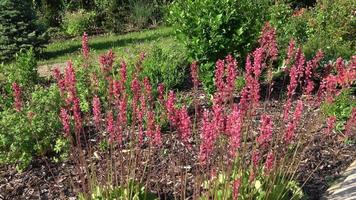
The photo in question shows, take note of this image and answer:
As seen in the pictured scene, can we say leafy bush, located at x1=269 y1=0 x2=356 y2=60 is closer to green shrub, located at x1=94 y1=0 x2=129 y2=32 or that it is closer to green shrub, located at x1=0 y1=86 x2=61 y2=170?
green shrub, located at x1=0 y1=86 x2=61 y2=170

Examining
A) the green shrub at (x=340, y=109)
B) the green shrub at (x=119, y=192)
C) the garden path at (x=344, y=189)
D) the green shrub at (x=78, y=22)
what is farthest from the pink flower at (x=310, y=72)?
the green shrub at (x=78, y=22)

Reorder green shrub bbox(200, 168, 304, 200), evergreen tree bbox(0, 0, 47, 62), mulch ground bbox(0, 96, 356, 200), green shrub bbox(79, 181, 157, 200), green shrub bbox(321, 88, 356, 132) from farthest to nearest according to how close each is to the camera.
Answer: evergreen tree bbox(0, 0, 47, 62) → green shrub bbox(321, 88, 356, 132) → mulch ground bbox(0, 96, 356, 200) → green shrub bbox(79, 181, 157, 200) → green shrub bbox(200, 168, 304, 200)

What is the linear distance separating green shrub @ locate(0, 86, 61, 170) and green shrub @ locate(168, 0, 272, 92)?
7.15ft

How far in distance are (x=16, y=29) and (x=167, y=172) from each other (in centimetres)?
750

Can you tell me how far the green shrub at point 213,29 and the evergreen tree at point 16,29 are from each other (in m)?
5.26

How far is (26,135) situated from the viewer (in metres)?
5.09

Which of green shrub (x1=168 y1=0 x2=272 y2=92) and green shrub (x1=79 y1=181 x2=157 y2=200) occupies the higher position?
green shrub (x1=168 y1=0 x2=272 y2=92)

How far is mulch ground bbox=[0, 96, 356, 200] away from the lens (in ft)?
15.0

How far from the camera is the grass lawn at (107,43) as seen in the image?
445 inches

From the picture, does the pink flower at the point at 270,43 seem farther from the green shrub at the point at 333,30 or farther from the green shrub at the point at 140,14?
the green shrub at the point at 140,14

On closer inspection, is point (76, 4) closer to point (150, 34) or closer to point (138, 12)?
point (138, 12)

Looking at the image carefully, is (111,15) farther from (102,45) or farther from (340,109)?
(340,109)

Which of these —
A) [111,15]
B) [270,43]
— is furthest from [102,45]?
[270,43]

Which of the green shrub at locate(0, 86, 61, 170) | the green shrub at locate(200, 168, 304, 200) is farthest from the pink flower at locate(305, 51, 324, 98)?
the green shrub at locate(0, 86, 61, 170)
